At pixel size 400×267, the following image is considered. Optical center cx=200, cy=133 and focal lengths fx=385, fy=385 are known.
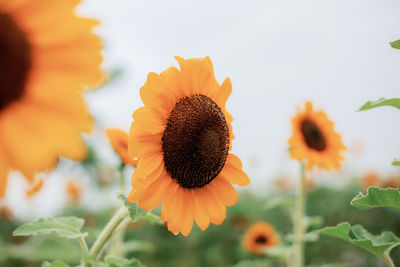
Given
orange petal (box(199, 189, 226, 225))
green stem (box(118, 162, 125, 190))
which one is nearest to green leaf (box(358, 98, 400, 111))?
orange petal (box(199, 189, 226, 225))

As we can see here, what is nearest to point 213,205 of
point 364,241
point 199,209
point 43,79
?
point 199,209

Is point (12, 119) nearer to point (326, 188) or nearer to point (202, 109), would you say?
point (202, 109)

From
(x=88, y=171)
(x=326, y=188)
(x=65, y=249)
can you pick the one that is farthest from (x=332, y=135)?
(x=88, y=171)

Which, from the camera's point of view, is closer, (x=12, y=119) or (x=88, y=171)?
(x=12, y=119)

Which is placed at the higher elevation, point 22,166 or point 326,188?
point 326,188

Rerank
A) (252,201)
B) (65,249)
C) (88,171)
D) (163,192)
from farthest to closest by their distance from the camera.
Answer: (88,171) < (252,201) < (65,249) < (163,192)

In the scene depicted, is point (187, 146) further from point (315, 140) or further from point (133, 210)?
point (315, 140)

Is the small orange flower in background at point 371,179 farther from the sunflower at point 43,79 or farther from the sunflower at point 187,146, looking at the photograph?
the sunflower at point 43,79
